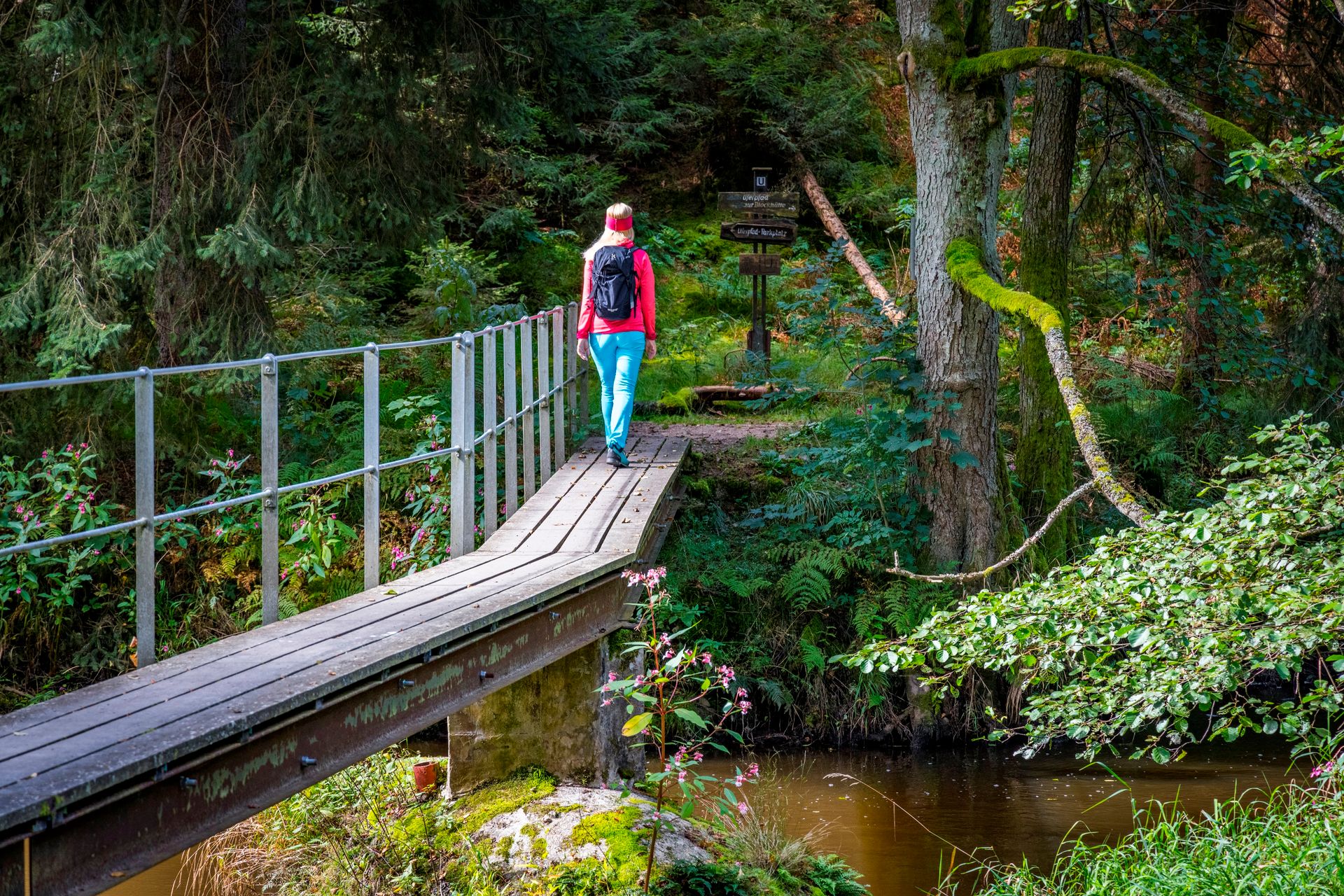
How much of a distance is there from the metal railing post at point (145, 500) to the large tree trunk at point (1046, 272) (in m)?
9.04

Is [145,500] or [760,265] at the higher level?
[760,265]

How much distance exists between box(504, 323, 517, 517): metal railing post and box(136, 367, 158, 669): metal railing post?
3.67 meters

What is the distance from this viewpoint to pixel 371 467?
6.12 metres

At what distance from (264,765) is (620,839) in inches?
101

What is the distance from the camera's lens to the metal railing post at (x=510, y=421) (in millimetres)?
8422

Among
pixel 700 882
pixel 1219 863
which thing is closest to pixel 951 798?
pixel 1219 863

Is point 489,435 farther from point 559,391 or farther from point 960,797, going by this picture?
point 960,797

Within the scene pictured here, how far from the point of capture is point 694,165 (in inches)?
882

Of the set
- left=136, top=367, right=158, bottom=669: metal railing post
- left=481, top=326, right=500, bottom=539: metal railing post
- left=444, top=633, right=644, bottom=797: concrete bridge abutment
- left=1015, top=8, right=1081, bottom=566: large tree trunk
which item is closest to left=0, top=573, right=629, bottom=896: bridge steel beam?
left=136, top=367, right=158, bottom=669: metal railing post

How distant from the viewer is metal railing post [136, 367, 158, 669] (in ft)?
15.0

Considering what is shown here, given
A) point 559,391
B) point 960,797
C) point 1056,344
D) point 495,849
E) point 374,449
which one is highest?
point 1056,344

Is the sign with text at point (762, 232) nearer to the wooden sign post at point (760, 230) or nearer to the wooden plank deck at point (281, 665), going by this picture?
the wooden sign post at point (760, 230)

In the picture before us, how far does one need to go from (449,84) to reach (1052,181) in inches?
233

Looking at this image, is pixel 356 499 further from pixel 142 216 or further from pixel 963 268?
pixel 963 268
